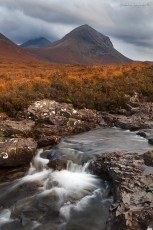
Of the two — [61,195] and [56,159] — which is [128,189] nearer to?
[61,195]

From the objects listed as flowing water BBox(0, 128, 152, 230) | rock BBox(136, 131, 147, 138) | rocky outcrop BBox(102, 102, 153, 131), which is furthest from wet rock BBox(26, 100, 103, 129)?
flowing water BBox(0, 128, 152, 230)

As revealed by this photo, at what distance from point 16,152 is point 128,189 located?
7.59 m

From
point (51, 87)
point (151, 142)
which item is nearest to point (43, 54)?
point (51, 87)

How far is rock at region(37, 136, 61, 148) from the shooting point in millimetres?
21909

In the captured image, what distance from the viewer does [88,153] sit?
65.7 feet

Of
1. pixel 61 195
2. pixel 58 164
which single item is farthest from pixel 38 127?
pixel 61 195

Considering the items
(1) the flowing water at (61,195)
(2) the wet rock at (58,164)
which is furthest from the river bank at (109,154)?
(2) the wet rock at (58,164)

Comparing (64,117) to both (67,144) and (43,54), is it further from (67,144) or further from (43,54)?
(43,54)

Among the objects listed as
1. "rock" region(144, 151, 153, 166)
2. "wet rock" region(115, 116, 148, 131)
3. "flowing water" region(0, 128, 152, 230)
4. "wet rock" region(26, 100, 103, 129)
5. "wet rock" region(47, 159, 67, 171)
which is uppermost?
"wet rock" region(26, 100, 103, 129)

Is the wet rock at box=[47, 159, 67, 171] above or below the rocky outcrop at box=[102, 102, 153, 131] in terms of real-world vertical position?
below

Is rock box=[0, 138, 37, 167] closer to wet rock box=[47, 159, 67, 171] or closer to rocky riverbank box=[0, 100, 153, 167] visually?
rocky riverbank box=[0, 100, 153, 167]

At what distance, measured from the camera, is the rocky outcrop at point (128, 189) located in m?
11.7

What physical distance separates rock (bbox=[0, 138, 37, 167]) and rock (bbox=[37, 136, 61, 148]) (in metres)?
1.76

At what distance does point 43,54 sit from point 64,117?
16304 cm
